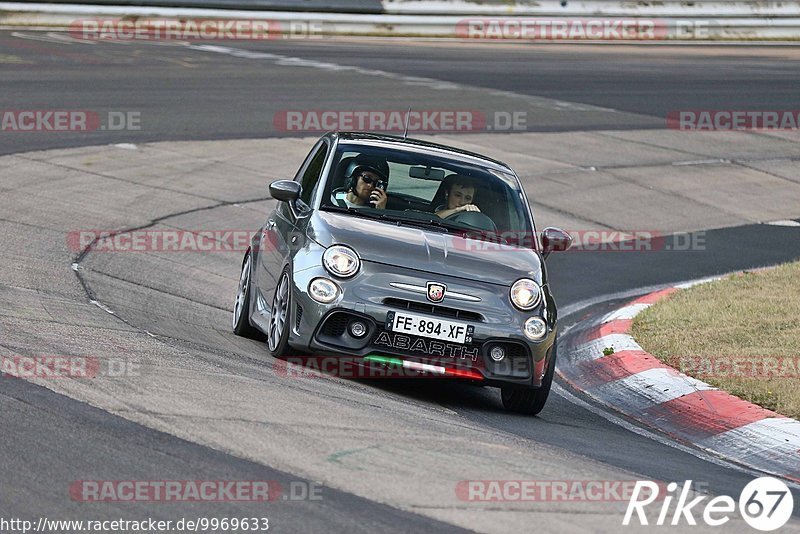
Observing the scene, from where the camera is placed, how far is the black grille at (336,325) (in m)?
7.90

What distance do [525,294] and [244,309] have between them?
234cm

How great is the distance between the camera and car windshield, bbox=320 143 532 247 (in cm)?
887

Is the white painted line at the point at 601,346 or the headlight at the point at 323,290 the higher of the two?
the headlight at the point at 323,290

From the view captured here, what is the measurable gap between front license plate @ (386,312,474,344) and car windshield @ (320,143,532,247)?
38.7 inches

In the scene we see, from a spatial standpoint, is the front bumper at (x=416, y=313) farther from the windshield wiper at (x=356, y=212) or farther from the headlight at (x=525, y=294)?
the windshield wiper at (x=356, y=212)

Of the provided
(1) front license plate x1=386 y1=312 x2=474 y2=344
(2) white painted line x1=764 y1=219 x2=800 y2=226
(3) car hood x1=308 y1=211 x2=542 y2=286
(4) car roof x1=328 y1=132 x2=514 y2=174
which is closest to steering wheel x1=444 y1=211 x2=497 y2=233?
(3) car hood x1=308 y1=211 x2=542 y2=286

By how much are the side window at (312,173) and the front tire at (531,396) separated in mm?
1949

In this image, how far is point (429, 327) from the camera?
7.86 meters

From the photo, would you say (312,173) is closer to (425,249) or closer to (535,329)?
(425,249)

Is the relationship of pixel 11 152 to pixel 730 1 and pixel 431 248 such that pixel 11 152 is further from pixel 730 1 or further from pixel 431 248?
pixel 730 1

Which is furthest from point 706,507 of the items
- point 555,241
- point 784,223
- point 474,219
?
point 784,223

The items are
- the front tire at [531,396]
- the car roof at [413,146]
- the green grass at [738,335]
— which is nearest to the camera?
the front tire at [531,396]

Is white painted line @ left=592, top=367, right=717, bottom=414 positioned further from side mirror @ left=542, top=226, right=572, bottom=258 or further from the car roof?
the car roof

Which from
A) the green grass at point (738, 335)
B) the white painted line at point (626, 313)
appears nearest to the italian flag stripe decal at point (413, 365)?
the green grass at point (738, 335)
